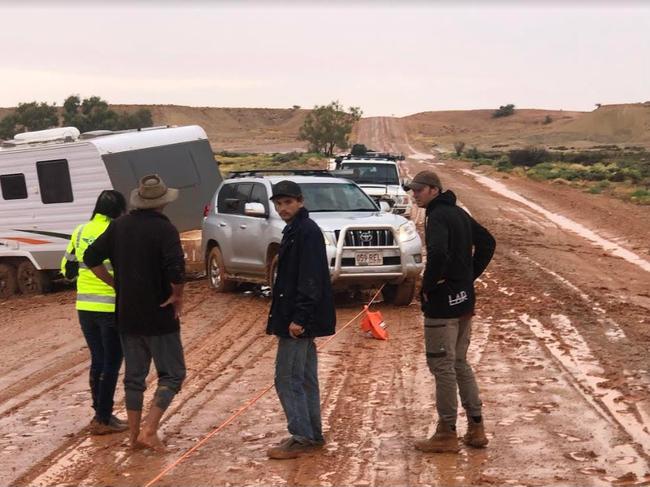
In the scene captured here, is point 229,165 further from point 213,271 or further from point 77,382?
point 77,382

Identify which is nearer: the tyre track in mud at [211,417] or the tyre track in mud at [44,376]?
the tyre track in mud at [211,417]

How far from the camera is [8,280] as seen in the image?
1867cm

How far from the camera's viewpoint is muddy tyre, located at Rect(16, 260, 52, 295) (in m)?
18.3

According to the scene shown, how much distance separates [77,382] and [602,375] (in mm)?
4917

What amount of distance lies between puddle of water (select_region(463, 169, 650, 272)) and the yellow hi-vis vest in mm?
12851

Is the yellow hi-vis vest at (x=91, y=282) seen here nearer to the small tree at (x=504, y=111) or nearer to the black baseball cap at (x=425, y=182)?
the black baseball cap at (x=425, y=182)

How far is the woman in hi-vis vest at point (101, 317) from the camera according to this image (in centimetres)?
779

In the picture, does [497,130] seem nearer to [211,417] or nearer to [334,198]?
[334,198]

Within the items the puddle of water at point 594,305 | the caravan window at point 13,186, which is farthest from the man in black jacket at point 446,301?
the caravan window at point 13,186

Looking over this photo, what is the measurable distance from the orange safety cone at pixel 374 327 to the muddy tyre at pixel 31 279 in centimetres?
791

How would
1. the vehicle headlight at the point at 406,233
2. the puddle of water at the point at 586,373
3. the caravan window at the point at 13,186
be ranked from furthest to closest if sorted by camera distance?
the caravan window at the point at 13,186 < the vehicle headlight at the point at 406,233 < the puddle of water at the point at 586,373

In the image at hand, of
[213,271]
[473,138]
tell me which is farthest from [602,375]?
[473,138]

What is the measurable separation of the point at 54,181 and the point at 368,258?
6544 mm

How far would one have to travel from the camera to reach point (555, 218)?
30.3 metres
